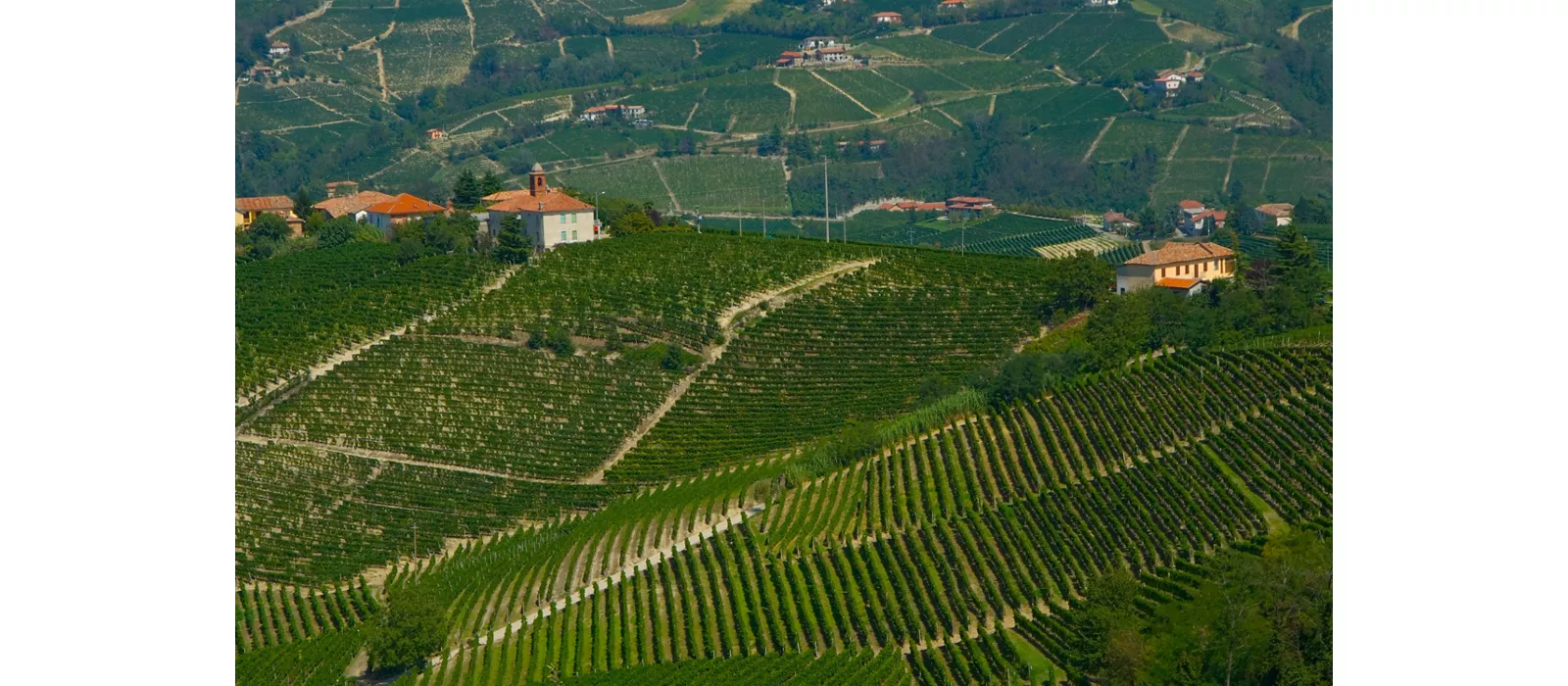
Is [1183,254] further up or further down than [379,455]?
further up

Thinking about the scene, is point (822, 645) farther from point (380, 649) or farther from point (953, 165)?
point (953, 165)

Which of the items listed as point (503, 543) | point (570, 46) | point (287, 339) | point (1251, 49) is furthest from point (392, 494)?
point (570, 46)

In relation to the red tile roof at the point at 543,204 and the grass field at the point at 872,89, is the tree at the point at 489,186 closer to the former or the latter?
the red tile roof at the point at 543,204

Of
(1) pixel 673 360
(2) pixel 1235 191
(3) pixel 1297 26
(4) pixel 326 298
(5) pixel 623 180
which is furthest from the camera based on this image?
(3) pixel 1297 26

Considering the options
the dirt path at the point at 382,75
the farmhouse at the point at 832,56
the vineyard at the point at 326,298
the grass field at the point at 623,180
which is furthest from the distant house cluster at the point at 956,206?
the dirt path at the point at 382,75

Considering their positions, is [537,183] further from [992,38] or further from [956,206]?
[992,38]

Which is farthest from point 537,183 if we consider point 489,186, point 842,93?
point 842,93
